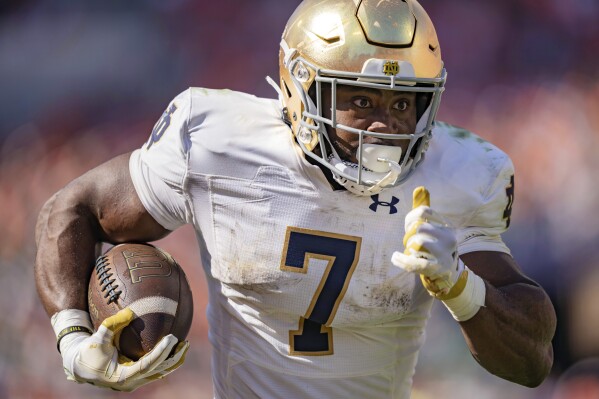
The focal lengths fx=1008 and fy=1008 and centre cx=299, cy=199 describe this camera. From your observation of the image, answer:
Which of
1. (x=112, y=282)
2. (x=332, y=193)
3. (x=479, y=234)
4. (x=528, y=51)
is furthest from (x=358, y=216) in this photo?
(x=528, y=51)

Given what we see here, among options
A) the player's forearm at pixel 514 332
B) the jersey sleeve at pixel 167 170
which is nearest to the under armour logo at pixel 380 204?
the player's forearm at pixel 514 332

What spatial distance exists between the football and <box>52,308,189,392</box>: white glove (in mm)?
23

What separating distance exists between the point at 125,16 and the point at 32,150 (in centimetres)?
65

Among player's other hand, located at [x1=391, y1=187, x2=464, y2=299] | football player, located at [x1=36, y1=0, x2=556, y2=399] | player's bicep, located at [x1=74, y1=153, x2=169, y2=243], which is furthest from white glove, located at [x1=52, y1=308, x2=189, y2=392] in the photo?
player's other hand, located at [x1=391, y1=187, x2=464, y2=299]

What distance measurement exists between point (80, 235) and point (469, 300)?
0.97m

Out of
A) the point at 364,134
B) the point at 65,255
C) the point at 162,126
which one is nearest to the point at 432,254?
the point at 364,134

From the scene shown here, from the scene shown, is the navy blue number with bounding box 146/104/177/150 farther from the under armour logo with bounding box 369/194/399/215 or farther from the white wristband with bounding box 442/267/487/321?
the white wristband with bounding box 442/267/487/321

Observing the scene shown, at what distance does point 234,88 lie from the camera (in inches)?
155

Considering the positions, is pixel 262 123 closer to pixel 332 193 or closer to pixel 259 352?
pixel 332 193

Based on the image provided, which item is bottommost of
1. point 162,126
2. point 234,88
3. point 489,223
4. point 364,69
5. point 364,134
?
point 234,88

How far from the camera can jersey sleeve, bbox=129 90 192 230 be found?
7.79 feet

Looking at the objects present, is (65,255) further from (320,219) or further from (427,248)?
(427,248)

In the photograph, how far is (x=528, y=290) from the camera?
2.26 metres

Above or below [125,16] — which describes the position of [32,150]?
below
